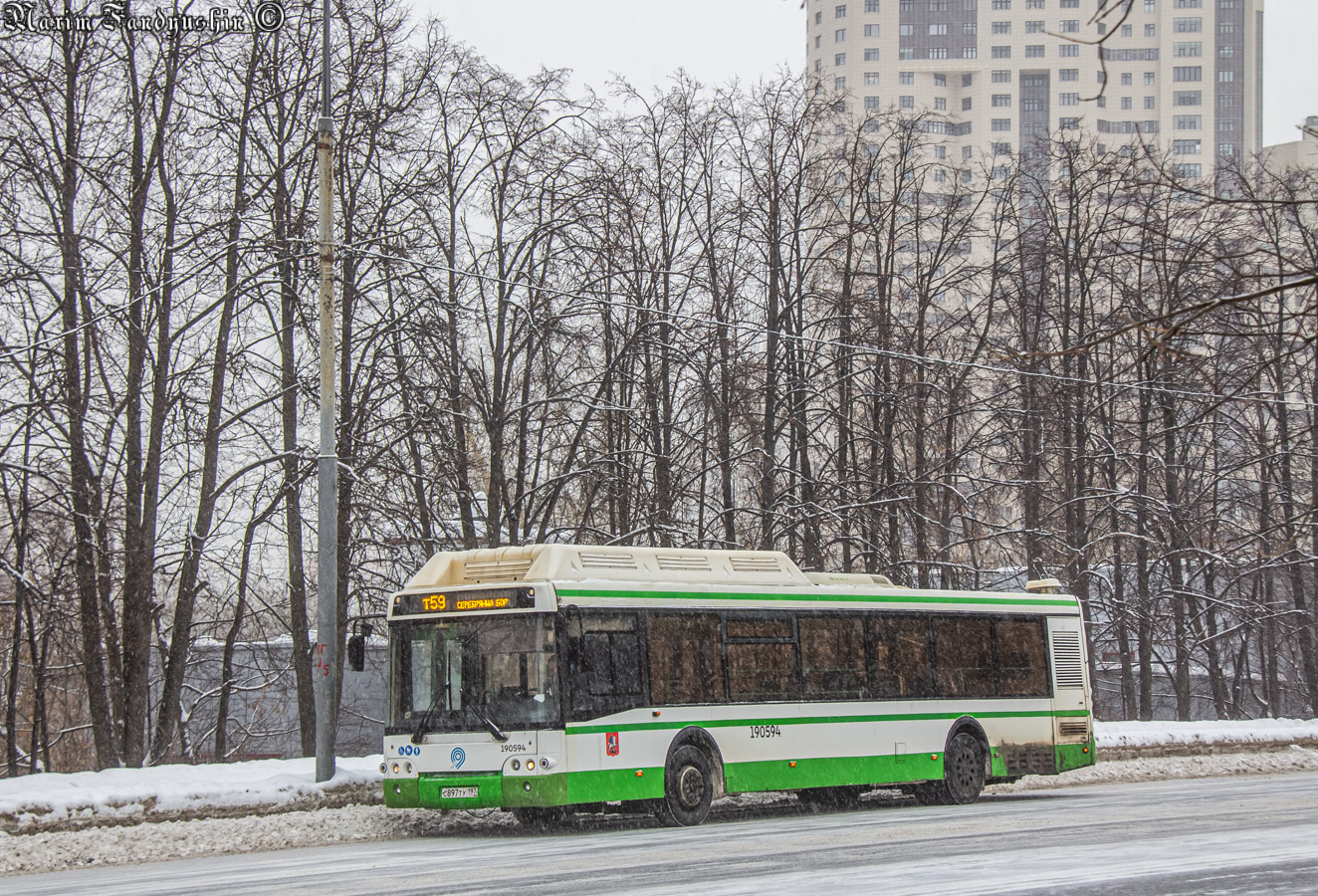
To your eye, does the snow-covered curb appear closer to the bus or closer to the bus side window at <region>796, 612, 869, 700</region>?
the bus

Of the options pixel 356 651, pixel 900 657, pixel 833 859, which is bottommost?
pixel 833 859

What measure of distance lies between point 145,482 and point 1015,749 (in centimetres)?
1349

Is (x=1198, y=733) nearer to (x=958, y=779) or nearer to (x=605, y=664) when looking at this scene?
(x=958, y=779)

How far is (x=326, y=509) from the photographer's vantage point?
55.8 feet

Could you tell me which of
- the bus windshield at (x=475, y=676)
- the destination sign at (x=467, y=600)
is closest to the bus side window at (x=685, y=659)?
the bus windshield at (x=475, y=676)

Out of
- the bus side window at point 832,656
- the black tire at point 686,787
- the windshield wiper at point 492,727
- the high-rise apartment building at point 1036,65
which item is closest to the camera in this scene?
the windshield wiper at point 492,727

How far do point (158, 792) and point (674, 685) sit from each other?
5.74 m

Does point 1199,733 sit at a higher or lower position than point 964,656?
lower

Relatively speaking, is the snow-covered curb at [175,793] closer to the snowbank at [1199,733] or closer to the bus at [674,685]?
the bus at [674,685]

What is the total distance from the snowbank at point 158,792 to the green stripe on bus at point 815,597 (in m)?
4.13

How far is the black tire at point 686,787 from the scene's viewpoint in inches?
605

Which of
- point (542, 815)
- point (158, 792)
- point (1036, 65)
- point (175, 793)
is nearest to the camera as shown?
point (158, 792)

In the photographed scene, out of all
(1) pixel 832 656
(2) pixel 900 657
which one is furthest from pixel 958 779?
(1) pixel 832 656

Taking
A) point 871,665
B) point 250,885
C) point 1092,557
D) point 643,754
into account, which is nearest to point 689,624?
point 643,754
